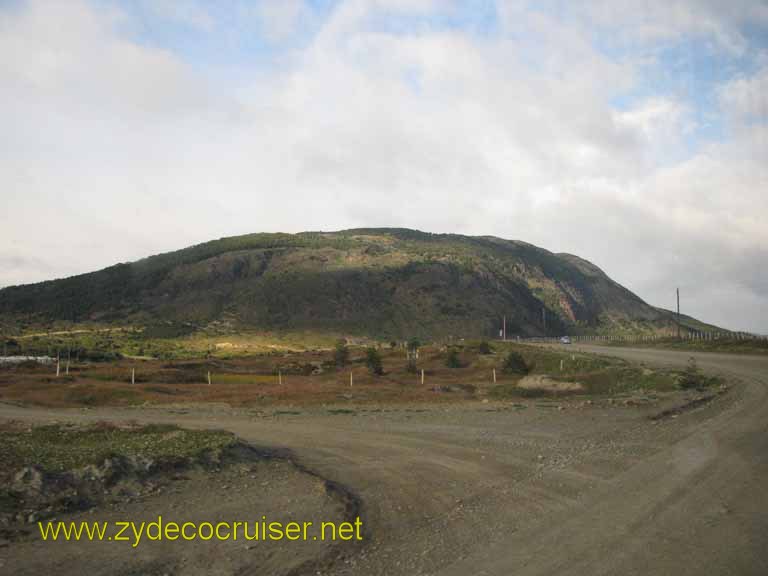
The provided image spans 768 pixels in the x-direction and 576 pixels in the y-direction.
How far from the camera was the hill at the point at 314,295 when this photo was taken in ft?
371

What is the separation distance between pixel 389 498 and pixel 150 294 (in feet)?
429

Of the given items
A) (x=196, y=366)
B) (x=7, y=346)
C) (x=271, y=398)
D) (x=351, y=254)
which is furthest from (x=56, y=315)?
(x=271, y=398)

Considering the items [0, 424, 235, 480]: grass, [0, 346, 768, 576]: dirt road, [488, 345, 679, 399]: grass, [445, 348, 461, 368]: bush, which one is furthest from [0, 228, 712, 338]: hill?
[0, 424, 235, 480]: grass

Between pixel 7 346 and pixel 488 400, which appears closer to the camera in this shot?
pixel 488 400

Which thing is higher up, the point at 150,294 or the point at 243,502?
the point at 150,294

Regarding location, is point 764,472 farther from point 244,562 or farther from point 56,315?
point 56,315

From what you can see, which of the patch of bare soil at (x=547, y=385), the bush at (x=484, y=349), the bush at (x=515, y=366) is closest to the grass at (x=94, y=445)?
the patch of bare soil at (x=547, y=385)

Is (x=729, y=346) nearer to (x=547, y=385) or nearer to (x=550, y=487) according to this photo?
(x=547, y=385)

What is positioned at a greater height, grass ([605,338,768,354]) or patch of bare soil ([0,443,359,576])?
grass ([605,338,768,354])

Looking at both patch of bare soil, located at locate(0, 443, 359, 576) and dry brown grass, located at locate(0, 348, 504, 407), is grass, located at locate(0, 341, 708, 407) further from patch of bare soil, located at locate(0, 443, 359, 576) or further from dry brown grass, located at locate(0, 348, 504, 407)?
patch of bare soil, located at locate(0, 443, 359, 576)

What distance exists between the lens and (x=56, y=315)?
118 meters

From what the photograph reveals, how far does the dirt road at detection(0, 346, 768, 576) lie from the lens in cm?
745

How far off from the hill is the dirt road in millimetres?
87892

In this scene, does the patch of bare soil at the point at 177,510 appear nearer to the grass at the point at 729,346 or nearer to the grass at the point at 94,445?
the grass at the point at 94,445
